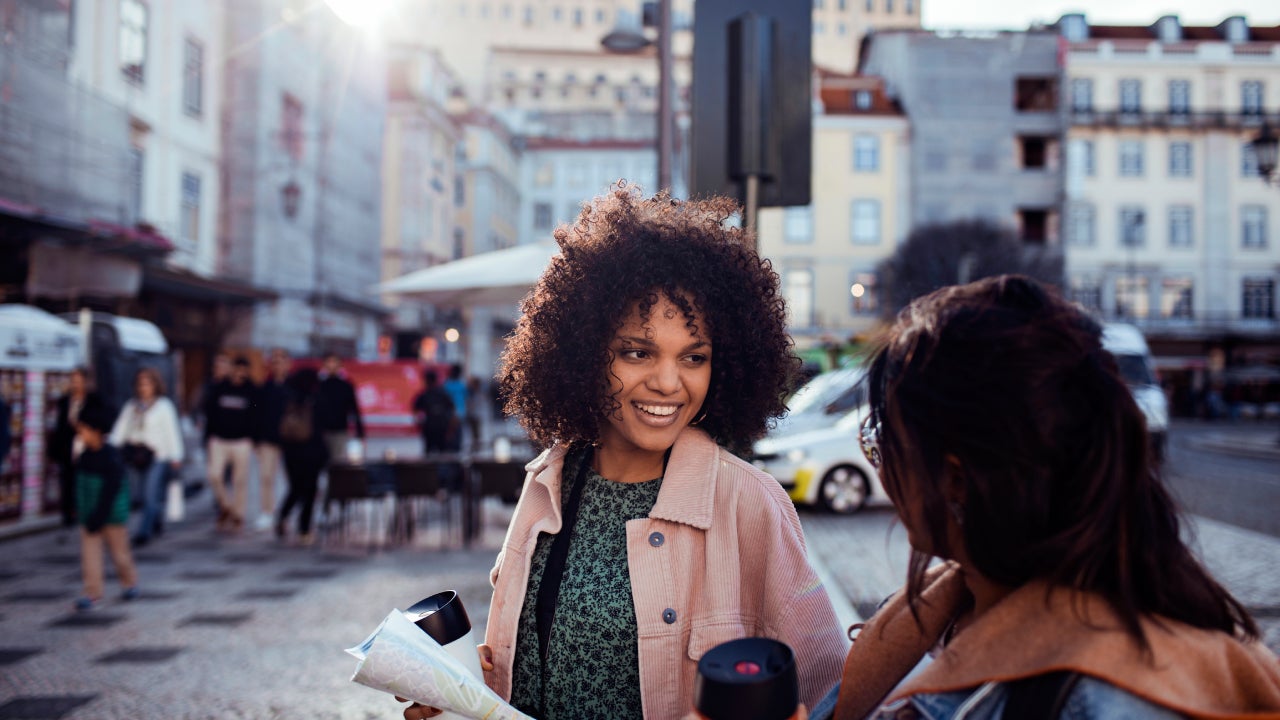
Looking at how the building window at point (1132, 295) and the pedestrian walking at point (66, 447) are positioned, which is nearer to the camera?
the pedestrian walking at point (66, 447)

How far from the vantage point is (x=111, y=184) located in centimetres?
1597

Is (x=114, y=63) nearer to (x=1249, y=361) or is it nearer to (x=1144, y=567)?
(x=1144, y=567)

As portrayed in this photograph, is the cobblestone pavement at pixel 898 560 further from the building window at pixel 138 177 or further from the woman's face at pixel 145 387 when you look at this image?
the building window at pixel 138 177

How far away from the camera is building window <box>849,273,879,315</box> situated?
40406 millimetres

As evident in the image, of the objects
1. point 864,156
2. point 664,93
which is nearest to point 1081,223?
point 864,156

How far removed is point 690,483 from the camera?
1.79 m

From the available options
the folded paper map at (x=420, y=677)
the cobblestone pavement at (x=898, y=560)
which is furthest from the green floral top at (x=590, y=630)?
the cobblestone pavement at (x=898, y=560)

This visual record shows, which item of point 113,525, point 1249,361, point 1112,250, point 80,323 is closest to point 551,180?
point 1112,250

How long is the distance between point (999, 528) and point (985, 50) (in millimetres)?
46823

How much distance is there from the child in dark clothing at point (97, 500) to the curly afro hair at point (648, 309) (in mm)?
5644

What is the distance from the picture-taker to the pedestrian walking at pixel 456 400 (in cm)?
1255

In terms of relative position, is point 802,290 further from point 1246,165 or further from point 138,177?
point 138,177

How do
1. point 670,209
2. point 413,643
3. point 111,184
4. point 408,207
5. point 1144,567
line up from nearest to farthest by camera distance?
1. point 1144,567
2. point 413,643
3. point 670,209
4. point 111,184
5. point 408,207

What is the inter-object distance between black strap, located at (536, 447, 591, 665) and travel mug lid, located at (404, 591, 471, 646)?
196mm
